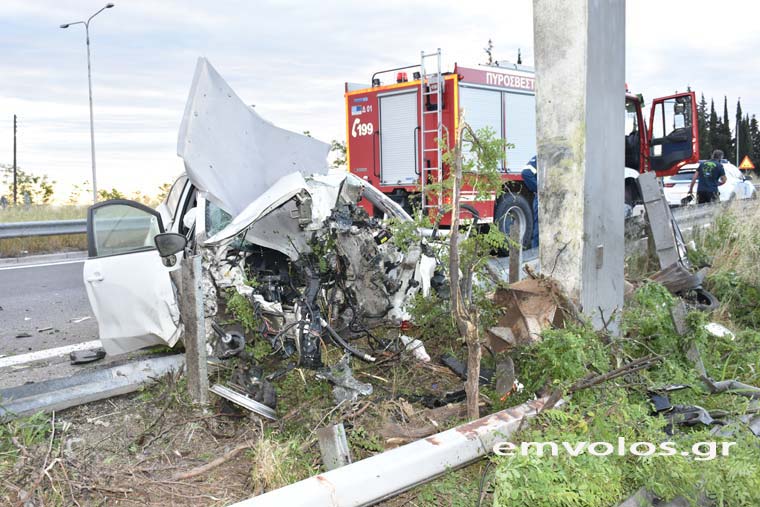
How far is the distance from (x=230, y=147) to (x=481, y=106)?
7159mm

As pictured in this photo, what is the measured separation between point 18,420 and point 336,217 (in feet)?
8.03

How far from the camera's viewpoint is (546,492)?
277 cm

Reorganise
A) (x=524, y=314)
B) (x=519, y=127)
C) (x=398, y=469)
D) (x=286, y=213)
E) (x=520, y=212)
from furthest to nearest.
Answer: (x=519, y=127) → (x=520, y=212) → (x=286, y=213) → (x=524, y=314) → (x=398, y=469)

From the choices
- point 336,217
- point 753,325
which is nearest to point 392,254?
point 336,217

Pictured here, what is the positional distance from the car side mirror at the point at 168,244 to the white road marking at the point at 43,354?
1.49 meters

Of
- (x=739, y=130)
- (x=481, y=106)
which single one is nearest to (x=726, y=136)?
(x=739, y=130)

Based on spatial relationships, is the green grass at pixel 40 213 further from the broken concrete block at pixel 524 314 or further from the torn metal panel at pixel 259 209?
the broken concrete block at pixel 524 314

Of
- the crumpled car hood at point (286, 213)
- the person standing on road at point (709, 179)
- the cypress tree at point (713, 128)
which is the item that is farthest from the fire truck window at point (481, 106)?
the cypress tree at point (713, 128)

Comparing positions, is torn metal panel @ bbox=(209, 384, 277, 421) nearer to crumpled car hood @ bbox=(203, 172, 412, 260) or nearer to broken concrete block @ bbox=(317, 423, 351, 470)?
broken concrete block @ bbox=(317, 423, 351, 470)

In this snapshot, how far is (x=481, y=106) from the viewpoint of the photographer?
11.5 metres

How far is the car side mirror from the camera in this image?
442 cm

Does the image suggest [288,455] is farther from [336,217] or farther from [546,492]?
[336,217]

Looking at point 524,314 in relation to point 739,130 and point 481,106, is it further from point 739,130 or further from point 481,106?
point 739,130

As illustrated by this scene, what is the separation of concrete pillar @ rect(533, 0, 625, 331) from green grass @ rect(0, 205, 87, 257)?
1086 cm
